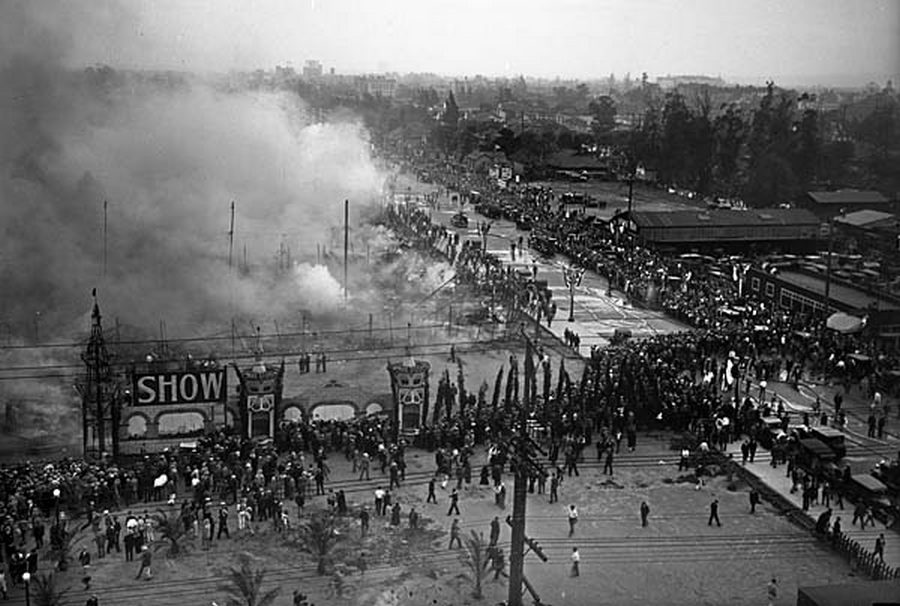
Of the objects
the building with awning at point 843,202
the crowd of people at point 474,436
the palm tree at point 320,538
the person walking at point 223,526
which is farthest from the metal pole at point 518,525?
the building with awning at point 843,202

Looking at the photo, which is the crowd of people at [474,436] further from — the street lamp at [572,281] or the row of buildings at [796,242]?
the row of buildings at [796,242]

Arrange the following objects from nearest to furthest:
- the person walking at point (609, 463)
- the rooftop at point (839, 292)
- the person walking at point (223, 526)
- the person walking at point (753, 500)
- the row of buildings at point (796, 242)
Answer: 1. the person walking at point (223, 526)
2. the person walking at point (753, 500)
3. the person walking at point (609, 463)
4. the rooftop at point (839, 292)
5. the row of buildings at point (796, 242)

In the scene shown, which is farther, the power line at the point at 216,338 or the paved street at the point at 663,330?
the power line at the point at 216,338

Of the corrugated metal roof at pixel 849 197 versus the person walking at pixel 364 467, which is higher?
the corrugated metal roof at pixel 849 197

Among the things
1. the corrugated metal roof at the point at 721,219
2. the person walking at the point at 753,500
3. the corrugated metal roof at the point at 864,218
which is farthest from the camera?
the corrugated metal roof at the point at 864,218

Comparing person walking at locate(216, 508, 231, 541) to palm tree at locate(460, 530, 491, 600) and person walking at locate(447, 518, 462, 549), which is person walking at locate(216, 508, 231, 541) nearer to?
person walking at locate(447, 518, 462, 549)

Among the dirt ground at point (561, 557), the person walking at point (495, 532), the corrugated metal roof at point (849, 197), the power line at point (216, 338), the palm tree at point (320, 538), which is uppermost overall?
the corrugated metal roof at point (849, 197)

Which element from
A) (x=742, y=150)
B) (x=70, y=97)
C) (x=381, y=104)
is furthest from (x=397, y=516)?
(x=381, y=104)
